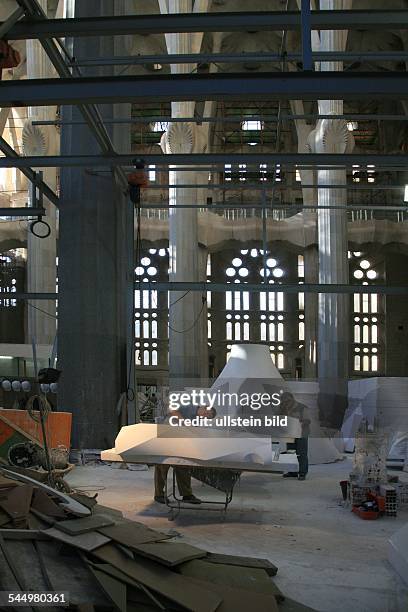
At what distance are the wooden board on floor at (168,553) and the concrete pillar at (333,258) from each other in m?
19.4

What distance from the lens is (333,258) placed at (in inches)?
1081

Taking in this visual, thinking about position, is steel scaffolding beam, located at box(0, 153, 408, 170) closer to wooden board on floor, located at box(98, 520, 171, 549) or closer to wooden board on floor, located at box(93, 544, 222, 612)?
wooden board on floor, located at box(98, 520, 171, 549)

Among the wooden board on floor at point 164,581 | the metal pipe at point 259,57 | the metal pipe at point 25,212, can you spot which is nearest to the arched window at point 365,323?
the metal pipe at point 25,212

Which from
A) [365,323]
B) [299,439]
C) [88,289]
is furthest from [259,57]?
[365,323]

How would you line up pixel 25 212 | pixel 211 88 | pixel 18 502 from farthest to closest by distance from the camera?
pixel 25 212 < pixel 211 88 < pixel 18 502

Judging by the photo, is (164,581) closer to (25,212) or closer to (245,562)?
(245,562)

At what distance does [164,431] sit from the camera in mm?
9891

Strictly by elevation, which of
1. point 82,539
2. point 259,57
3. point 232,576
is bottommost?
point 232,576

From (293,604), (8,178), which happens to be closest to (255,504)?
(293,604)

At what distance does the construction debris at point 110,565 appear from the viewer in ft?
18.2

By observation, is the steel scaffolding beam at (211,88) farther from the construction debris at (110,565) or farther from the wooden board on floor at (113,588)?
the wooden board on floor at (113,588)

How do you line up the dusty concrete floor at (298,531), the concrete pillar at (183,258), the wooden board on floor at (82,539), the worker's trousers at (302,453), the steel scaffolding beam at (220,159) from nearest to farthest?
1. the wooden board on floor at (82,539)
2. the dusty concrete floor at (298,531)
3. the steel scaffolding beam at (220,159)
4. the worker's trousers at (302,453)
5. the concrete pillar at (183,258)

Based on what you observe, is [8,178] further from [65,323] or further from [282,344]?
[65,323]

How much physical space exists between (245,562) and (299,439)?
21.1 ft
